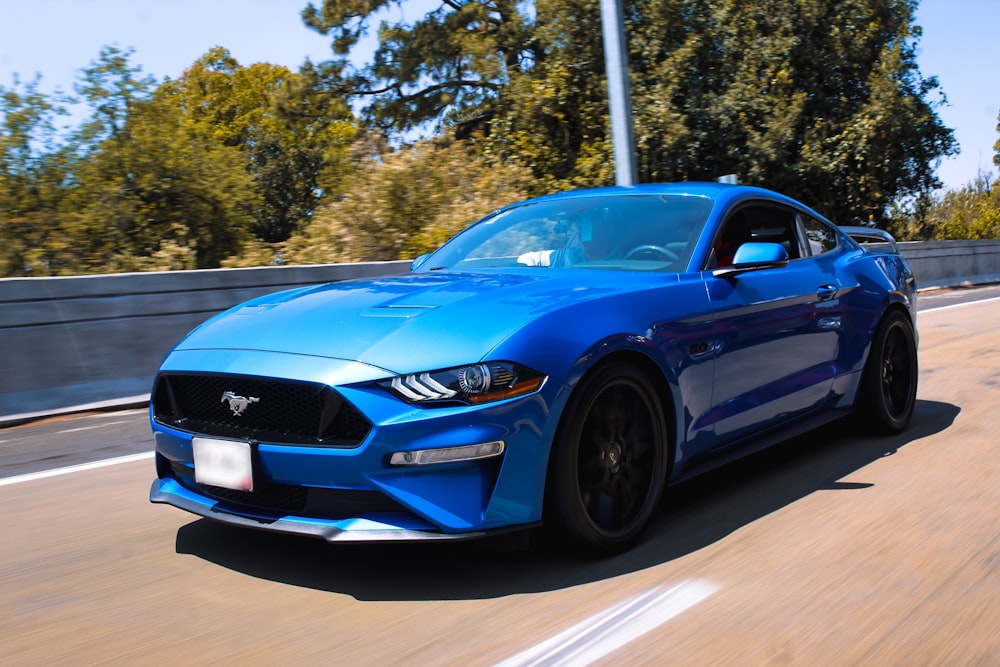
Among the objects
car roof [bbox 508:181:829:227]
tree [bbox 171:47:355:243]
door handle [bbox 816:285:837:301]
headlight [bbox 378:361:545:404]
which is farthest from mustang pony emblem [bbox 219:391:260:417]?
tree [bbox 171:47:355:243]

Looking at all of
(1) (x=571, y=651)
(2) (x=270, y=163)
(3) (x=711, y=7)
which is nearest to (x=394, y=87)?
(3) (x=711, y=7)

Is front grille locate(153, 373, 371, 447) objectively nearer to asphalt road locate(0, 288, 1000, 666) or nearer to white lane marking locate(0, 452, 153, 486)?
asphalt road locate(0, 288, 1000, 666)

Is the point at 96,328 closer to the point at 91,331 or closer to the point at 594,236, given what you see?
the point at 91,331

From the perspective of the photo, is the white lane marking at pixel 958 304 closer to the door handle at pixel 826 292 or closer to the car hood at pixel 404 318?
the door handle at pixel 826 292

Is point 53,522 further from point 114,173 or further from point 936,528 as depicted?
point 114,173

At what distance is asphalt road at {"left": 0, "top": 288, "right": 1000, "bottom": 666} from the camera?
123 inches

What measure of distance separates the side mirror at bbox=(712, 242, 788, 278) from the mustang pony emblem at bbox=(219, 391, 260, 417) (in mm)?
2139

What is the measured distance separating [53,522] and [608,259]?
275 centimetres

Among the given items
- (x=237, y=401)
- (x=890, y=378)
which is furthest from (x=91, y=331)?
(x=890, y=378)

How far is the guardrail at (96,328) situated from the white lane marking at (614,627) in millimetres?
5453

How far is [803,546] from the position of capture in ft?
13.3

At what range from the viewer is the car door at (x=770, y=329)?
4.54 metres

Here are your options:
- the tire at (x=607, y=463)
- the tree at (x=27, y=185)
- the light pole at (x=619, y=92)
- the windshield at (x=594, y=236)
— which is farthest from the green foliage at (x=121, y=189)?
the tire at (x=607, y=463)

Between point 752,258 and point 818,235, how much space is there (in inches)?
57.1
